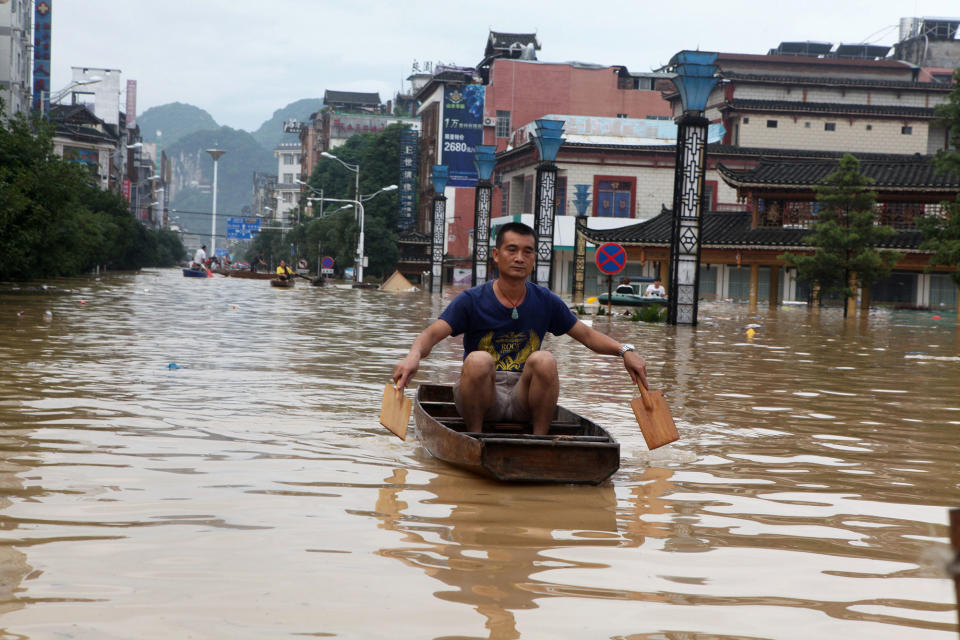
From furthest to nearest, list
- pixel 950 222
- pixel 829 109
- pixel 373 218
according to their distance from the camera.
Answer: pixel 373 218, pixel 829 109, pixel 950 222

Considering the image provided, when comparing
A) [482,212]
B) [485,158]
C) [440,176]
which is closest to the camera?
[485,158]

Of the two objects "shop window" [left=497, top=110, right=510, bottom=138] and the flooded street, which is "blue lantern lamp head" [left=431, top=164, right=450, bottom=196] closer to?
"shop window" [left=497, top=110, right=510, bottom=138]

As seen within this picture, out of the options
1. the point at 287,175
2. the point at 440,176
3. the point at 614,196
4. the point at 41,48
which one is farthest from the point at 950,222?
the point at 287,175

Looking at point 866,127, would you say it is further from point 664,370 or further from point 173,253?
point 173,253

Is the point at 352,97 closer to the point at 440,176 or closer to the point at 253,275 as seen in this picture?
the point at 253,275

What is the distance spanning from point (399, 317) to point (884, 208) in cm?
2624

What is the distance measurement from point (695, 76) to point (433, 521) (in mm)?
23483

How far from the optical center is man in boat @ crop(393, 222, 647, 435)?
6.86 m

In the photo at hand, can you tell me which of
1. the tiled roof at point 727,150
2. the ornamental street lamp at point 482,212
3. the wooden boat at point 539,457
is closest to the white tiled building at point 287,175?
the tiled roof at point 727,150

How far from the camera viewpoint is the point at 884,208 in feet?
150

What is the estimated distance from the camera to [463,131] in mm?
76875

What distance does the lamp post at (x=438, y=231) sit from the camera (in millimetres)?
56938

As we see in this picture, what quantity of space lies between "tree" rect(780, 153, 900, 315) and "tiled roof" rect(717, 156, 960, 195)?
150 inches

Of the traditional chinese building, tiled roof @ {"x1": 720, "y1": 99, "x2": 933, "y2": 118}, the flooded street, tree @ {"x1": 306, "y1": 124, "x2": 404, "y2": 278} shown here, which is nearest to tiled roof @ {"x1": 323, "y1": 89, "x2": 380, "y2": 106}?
tree @ {"x1": 306, "y1": 124, "x2": 404, "y2": 278}
